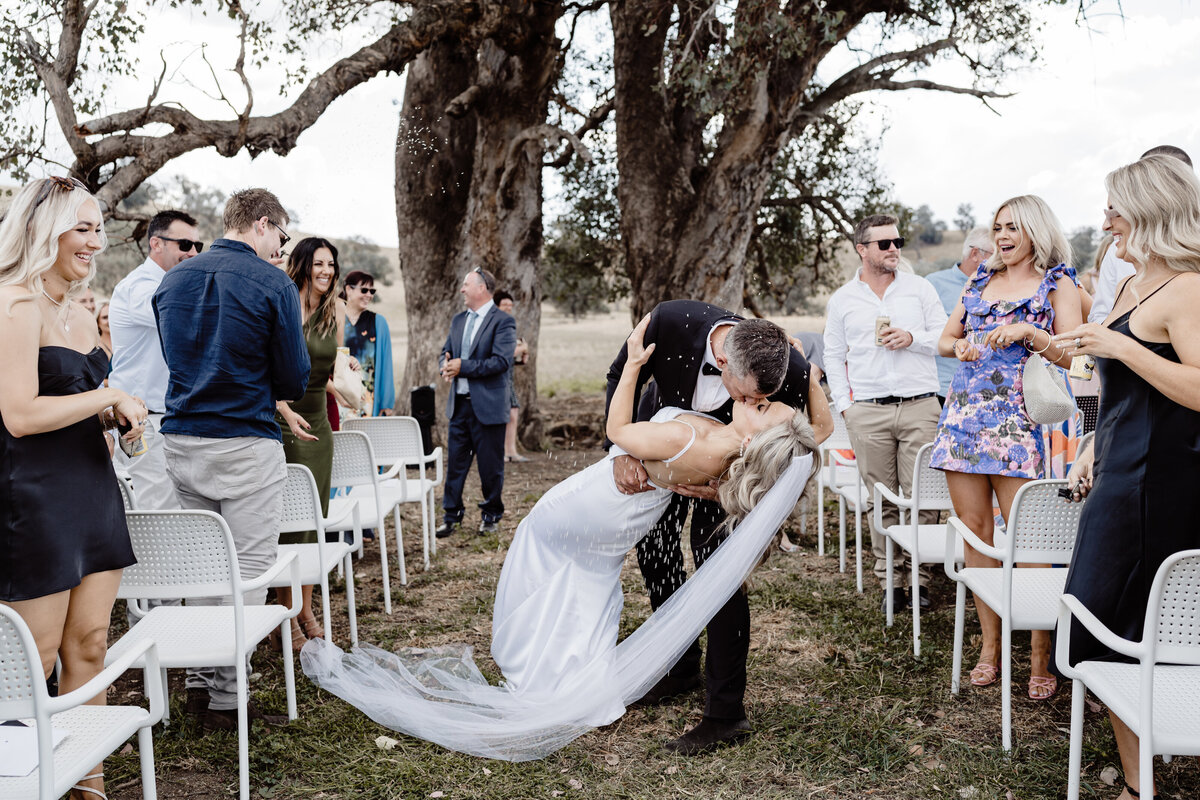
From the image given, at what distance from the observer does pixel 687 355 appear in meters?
3.76

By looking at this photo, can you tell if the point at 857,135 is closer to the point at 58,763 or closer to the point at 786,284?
the point at 786,284

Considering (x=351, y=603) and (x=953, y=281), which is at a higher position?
(x=953, y=281)

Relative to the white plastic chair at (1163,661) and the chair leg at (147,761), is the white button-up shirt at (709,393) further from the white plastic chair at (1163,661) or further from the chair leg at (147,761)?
the chair leg at (147,761)

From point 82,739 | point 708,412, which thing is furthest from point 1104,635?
point 82,739

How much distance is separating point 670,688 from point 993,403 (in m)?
1.99

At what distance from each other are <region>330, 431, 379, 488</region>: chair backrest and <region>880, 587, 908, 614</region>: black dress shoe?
3171mm

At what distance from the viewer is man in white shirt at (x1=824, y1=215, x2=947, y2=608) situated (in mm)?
5340

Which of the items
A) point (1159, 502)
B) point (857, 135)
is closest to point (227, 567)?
point (1159, 502)

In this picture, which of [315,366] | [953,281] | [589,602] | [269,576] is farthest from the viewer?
[953,281]

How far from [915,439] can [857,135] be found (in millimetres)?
9167

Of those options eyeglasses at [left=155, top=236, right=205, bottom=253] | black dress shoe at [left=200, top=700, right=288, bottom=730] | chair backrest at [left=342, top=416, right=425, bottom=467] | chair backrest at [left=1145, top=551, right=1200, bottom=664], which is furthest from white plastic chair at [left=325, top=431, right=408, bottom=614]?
chair backrest at [left=1145, top=551, right=1200, bottom=664]

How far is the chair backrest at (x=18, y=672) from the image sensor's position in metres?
2.12

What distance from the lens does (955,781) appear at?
11.4 ft

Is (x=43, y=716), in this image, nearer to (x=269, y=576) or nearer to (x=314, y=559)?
(x=269, y=576)
